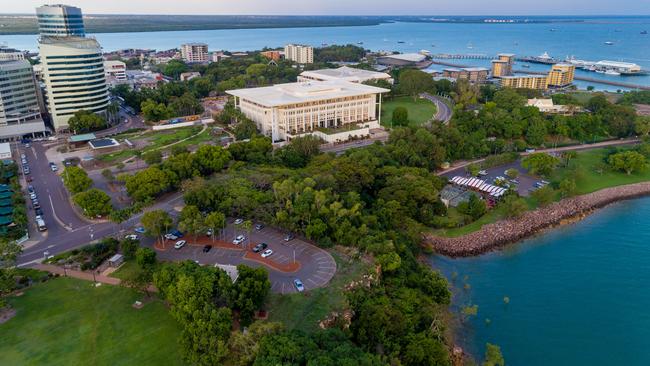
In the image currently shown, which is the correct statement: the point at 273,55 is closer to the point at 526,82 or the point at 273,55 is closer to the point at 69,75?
the point at 526,82

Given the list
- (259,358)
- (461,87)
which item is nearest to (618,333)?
(259,358)

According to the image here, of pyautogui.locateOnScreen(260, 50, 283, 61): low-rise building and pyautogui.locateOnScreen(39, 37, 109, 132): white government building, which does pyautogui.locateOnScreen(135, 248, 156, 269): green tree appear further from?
pyautogui.locateOnScreen(260, 50, 283, 61): low-rise building

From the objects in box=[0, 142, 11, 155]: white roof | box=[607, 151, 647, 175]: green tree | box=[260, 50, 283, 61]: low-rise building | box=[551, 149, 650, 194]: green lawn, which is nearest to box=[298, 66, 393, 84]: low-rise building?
box=[260, 50, 283, 61]: low-rise building

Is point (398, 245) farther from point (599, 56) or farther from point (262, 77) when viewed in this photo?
point (599, 56)

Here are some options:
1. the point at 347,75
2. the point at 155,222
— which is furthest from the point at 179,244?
the point at 347,75

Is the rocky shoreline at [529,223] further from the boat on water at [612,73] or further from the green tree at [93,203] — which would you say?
the boat on water at [612,73]

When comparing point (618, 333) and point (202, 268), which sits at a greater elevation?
point (202, 268)
